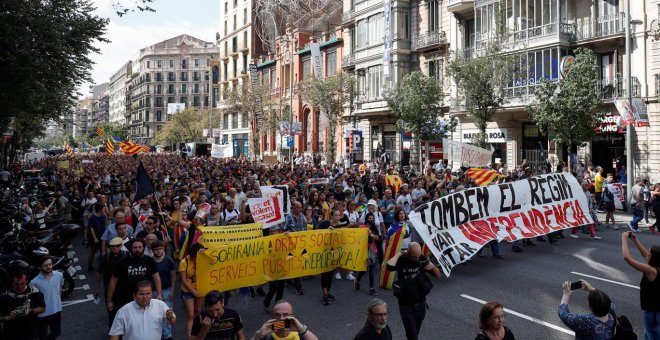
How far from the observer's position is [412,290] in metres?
6.57

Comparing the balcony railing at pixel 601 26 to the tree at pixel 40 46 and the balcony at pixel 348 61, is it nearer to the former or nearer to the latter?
the balcony at pixel 348 61

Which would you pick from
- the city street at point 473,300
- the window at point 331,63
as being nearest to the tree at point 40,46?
the city street at point 473,300

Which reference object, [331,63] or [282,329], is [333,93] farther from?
[282,329]

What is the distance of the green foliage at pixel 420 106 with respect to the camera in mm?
30141

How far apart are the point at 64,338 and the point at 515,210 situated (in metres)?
9.69

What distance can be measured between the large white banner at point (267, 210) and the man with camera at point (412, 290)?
19.9 feet

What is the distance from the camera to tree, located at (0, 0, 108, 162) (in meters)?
15.8

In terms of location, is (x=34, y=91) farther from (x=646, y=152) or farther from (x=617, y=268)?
(x=646, y=152)

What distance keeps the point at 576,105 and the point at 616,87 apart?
17.3 ft

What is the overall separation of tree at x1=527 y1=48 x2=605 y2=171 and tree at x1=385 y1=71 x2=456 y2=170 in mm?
7692

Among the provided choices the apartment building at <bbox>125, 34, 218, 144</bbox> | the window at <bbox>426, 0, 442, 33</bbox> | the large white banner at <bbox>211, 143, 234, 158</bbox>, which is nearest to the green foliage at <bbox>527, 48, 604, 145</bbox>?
the window at <bbox>426, 0, 442, 33</bbox>

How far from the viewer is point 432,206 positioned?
33.9 ft

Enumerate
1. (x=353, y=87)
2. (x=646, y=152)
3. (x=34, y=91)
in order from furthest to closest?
1. (x=353, y=87)
2. (x=646, y=152)
3. (x=34, y=91)

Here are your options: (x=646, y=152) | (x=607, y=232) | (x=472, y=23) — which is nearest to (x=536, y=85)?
(x=646, y=152)
